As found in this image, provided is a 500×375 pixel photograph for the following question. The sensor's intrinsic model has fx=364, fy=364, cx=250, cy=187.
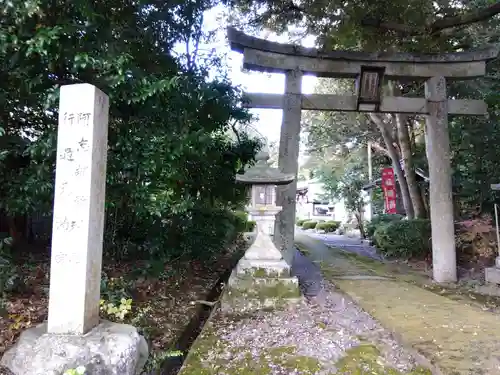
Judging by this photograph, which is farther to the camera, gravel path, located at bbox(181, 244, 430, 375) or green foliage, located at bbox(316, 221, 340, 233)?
green foliage, located at bbox(316, 221, 340, 233)

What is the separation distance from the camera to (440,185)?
26.5 ft

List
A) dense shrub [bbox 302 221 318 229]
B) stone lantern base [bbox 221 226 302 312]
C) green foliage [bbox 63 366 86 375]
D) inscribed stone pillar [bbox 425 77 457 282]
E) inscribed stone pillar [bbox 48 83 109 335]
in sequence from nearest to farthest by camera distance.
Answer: green foliage [bbox 63 366 86 375]
inscribed stone pillar [bbox 48 83 109 335]
stone lantern base [bbox 221 226 302 312]
inscribed stone pillar [bbox 425 77 457 282]
dense shrub [bbox 302 221 318 229]

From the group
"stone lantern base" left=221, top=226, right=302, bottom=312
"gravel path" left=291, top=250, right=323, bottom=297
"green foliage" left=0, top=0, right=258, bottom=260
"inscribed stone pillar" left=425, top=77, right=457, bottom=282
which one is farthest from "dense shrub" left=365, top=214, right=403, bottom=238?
"green foliage" left=0, top=0, right=258, bottom=260

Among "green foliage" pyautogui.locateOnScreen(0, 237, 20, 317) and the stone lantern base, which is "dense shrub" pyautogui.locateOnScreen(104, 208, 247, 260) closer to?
the stone lantern base

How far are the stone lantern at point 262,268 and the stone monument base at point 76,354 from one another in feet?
7.69

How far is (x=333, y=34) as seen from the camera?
8859 millimetres

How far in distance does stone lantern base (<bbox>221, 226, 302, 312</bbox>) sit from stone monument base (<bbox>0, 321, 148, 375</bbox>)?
2307 millimetres

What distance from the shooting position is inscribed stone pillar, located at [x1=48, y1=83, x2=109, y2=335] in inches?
130

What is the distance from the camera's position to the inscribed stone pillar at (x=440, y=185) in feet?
26.1

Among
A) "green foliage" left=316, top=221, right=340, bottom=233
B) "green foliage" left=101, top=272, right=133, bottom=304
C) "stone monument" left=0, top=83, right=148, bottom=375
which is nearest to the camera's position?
"stone monument" left=0, top=83, right=148, bottom=375

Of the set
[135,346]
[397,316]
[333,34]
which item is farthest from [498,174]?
[135,346]

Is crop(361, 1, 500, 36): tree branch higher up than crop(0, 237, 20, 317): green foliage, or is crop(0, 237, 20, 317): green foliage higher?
crop(361, 1, 500, 36): tree branch

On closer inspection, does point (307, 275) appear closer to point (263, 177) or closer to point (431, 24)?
point (263, 177)

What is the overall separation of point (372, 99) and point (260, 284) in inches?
193
